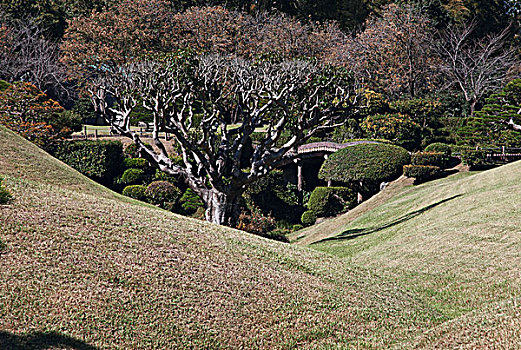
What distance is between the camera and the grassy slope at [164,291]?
295 inches

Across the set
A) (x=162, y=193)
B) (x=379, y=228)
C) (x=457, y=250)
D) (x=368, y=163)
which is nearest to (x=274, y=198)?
(x=368, y=163)

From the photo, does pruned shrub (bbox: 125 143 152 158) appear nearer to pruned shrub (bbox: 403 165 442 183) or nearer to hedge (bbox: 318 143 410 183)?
hedge (bbox: 318 143 410 183)

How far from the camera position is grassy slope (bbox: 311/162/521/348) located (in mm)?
8203

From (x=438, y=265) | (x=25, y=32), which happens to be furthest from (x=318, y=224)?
(x=25, y=32)

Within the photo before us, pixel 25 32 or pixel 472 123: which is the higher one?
pixel 25 32

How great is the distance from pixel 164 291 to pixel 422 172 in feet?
68.5

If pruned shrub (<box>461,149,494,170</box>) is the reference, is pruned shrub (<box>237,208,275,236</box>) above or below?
below

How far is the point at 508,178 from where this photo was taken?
2061cm

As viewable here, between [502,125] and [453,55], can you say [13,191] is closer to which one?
[502,125]

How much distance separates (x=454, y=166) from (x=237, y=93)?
1439 centimetres

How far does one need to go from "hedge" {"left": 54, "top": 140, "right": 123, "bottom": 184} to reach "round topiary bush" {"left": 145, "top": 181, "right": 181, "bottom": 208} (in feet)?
11.6

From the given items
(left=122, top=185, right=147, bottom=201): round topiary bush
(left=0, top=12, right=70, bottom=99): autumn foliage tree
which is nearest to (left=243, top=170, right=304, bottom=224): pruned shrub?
(left=122, top=185, right=147, bottom=201): round topiary bush

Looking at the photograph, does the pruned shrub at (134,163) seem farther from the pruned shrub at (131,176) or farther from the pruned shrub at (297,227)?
the pruned shrub at (297,227)

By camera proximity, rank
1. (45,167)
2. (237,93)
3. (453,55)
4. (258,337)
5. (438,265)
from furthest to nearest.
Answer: (453,55), (237,93), (45,167), (438,265), (258,337)
